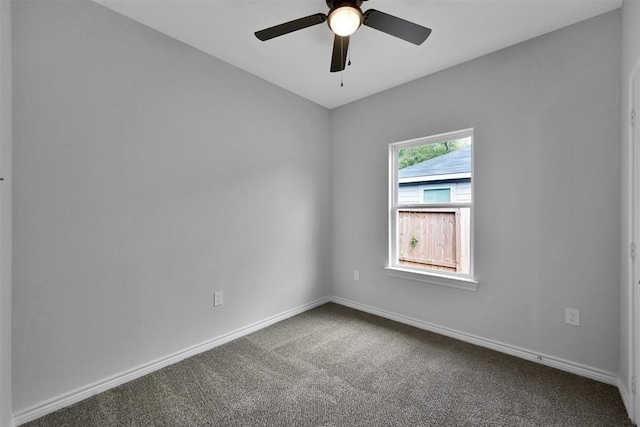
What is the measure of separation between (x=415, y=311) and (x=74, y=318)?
111 inches

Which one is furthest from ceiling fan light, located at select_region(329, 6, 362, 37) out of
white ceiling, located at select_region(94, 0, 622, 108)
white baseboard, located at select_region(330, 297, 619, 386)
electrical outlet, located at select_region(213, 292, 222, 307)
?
white baseboard, located at select_region(330, 297, 619, 386)

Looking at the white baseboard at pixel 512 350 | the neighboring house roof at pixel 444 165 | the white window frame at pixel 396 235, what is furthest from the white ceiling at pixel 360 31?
the white baseboard at pixel 512 350

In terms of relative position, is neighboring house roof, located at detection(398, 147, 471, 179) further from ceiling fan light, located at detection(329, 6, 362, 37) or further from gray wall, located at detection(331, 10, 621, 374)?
ceiling fan light, located at detection(329, 6, 362, 37)

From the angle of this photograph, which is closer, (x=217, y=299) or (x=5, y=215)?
(x=5, y=215)

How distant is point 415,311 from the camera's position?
3.00m

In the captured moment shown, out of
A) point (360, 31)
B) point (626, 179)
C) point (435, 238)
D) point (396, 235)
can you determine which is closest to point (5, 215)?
point (360, 31)

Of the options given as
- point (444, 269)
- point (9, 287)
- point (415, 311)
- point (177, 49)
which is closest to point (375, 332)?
point (415, 311)

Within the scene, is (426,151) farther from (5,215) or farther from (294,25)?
(5,215)

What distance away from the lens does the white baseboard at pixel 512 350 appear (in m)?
2.02

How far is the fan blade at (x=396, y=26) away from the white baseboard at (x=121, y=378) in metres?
2.70

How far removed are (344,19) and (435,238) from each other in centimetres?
215

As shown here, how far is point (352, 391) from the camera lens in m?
1.94

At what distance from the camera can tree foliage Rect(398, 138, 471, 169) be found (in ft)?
9.14

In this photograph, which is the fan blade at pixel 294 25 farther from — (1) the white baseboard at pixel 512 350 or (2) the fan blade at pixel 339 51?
(1) the white baseboard at pixel 512 350
